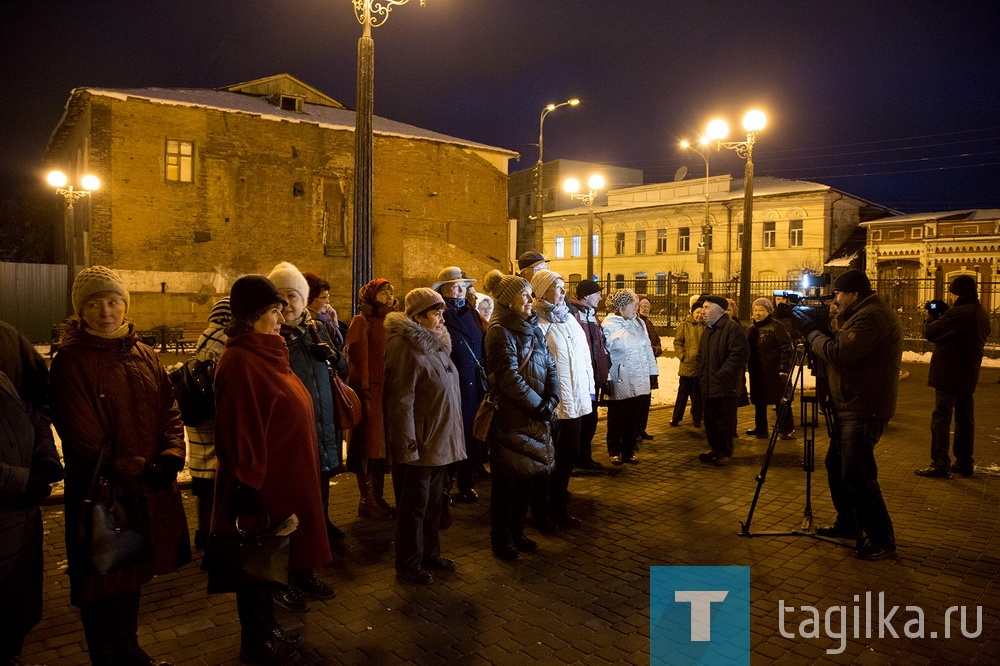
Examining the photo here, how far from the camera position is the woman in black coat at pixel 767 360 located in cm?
946

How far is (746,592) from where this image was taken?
4609mm

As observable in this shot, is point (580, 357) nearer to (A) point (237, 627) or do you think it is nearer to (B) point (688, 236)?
(A) point (237, 627)

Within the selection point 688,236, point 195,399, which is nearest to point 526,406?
point 195,399

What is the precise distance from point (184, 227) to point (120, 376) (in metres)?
24.2

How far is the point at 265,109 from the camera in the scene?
27.4 metres

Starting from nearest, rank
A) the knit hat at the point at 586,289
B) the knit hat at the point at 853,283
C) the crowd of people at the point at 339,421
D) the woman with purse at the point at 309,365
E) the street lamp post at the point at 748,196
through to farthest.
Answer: the crowd of people at the point at 339,421, the woman with purse at the point at 309,365, the knit hat at the point at 853,283, the knit hat at the point at 586,289, the street lamp post at the point at 748,196

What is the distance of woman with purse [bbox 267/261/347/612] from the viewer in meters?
4.52

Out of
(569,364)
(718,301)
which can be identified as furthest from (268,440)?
(718,301)

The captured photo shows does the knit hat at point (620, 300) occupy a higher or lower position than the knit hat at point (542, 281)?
lower

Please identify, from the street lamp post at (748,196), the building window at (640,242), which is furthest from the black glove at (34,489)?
the building window at (640,242)

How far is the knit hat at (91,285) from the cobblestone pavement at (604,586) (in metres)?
1.97

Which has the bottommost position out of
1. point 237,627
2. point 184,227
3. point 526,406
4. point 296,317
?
point 237,627

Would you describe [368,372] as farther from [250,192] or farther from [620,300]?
[250,192]

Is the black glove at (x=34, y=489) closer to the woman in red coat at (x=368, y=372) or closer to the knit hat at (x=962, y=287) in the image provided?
the woman in red coat at (x=368, y=372)
